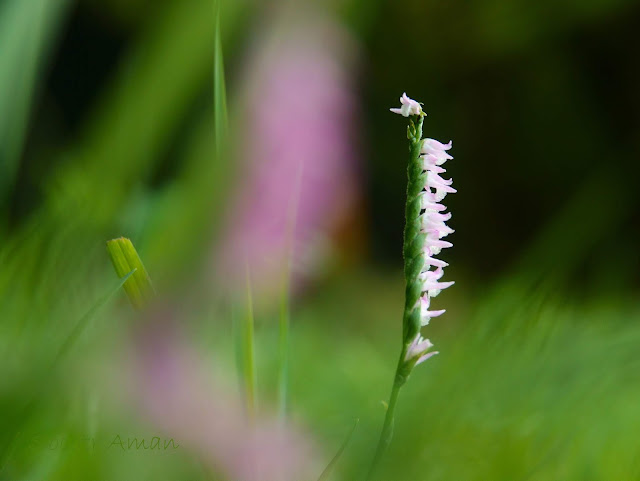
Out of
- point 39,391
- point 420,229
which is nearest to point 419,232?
point 420,229

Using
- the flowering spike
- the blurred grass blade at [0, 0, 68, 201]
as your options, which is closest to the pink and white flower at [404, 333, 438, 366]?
the flowering spike

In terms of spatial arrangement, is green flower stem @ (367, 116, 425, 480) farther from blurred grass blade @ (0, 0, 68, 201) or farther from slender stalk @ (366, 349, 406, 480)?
blurred grass blade @ (0, 0, 68, 201)

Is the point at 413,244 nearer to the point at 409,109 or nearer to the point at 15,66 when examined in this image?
the point at 409,109

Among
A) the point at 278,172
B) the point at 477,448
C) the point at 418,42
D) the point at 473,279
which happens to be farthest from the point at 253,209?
the point at 418,42

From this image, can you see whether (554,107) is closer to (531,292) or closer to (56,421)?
(531,292)

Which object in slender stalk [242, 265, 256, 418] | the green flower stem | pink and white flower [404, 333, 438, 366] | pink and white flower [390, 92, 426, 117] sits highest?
pink and white flower [390, 92, 426, 117]

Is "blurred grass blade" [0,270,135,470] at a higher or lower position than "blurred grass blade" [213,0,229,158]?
lower
